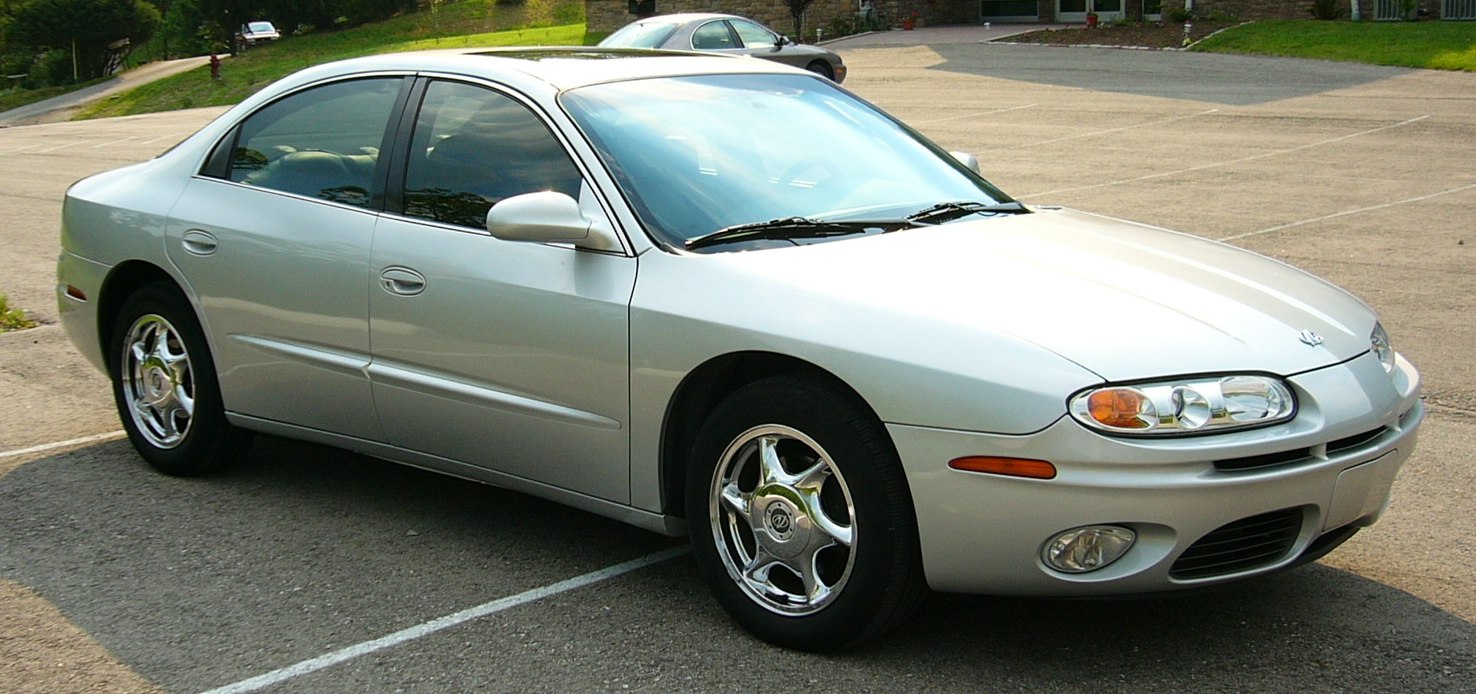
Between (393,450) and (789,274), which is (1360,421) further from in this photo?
(393,450)

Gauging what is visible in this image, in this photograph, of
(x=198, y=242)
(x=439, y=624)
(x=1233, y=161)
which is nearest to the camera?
(x=439, y=624)

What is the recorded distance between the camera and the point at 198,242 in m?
5.62

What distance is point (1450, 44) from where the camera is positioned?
88.2 ft

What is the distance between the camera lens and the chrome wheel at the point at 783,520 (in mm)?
3990

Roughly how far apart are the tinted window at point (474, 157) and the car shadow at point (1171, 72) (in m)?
18.6

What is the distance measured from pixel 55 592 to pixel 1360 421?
3.77 m

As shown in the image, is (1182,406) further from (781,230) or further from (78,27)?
(78,27)

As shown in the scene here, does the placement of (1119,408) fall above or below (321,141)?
below

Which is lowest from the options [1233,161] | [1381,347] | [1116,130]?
[1233,161]

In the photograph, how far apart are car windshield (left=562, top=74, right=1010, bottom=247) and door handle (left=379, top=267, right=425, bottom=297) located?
716mm

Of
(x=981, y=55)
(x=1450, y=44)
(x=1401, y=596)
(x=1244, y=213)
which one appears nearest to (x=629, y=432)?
(x=1401, y=596)

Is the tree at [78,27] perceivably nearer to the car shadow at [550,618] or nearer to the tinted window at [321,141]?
the tinted window at [321,141]

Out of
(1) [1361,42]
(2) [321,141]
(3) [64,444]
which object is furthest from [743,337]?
(1) [1361,42]

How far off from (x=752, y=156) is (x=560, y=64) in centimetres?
80
